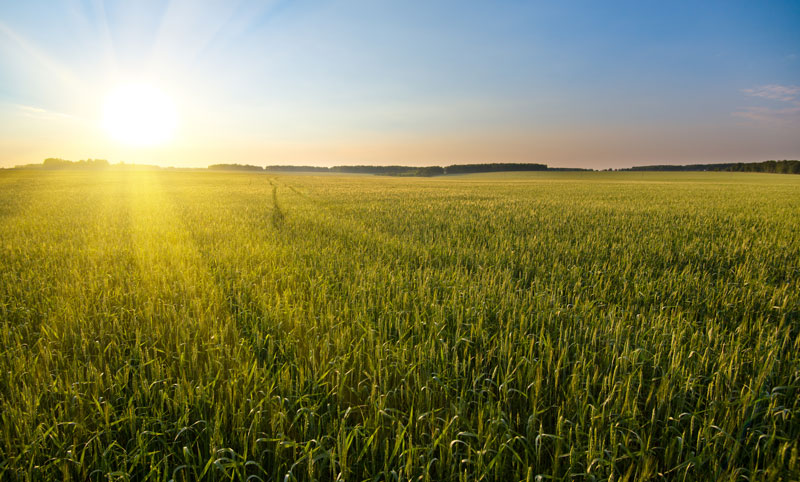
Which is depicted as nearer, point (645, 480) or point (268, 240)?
point (645, 480)

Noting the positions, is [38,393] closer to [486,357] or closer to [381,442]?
[381,442]

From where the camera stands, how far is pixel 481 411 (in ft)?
7.14

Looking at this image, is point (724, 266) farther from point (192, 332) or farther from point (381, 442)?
point (192, 332)

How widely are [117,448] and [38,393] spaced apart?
1009mm

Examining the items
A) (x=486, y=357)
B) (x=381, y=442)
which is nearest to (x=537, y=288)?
(x=486, y=357)

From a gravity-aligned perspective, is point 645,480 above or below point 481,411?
below

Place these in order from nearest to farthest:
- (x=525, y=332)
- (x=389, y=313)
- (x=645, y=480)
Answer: (x=645, y=480) < (x=525, y=332) < (x=389, y=313)

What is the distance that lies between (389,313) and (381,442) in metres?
1.81

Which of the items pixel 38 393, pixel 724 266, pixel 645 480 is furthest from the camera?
pixel 724 266

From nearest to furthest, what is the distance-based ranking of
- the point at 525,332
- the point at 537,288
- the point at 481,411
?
the point at 481,411 → the point at 525,332 → the point at 537,288

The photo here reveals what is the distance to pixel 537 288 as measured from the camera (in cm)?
502

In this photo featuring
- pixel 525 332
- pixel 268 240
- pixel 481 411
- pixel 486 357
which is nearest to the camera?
pixel 481 411

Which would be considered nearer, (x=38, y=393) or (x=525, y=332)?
(x=38, y=393)

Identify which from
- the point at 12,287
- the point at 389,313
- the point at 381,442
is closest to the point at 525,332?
the point at 389,313
